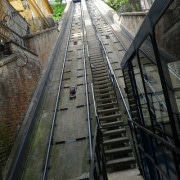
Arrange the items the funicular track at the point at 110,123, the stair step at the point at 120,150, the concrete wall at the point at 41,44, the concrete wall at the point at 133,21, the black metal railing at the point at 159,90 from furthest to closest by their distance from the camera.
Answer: the concrete wall at the point at 133,21
the concrete wall at the point at 41,44
the stair step at the point at 120,150
the funicular track at the point at 110,123
the black metal railing at the point at 159,90

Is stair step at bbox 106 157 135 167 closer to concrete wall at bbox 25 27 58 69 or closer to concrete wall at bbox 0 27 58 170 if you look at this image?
concrete wall at bbox 0 27 58 170

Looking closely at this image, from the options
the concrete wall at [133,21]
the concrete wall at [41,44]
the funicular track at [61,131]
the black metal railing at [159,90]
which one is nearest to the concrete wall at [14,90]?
the funicular track at [61,131]

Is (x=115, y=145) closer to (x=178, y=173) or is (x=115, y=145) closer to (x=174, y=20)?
(x=178, y=173)

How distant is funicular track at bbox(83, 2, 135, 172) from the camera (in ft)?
24.2

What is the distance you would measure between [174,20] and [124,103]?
7.14 meters

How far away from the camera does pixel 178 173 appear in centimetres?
320

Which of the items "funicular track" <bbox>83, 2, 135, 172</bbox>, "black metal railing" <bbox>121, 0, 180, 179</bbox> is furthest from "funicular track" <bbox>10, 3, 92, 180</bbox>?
"black metal railing" <bbox>121, 0, 180, 179</bbox>

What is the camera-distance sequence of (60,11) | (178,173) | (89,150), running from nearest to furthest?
(178,173), (89,150), (60,11)

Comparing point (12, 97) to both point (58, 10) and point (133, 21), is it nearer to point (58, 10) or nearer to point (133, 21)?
point (133, 21)

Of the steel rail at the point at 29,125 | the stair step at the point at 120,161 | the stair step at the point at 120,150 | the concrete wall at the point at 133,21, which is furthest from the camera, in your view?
the concrete wall at the point at 133,21

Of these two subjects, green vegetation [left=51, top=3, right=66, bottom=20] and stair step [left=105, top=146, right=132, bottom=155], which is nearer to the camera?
stair step [left=105, top=146, right=132, bottom=155]

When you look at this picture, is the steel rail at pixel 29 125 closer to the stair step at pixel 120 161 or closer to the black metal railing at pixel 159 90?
the stair step at pixel 120 161

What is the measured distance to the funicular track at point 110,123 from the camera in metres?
7.39

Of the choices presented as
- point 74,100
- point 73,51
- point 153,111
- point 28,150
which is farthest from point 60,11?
point 153,111
